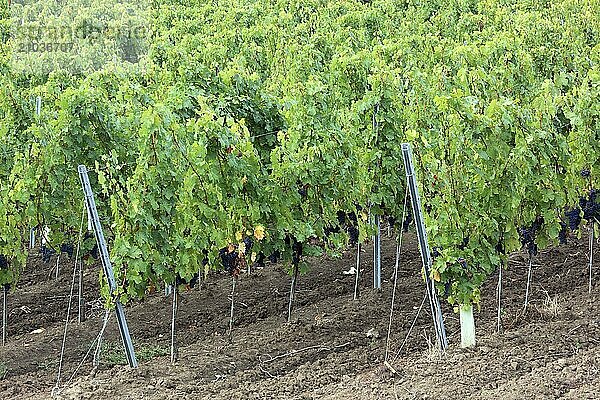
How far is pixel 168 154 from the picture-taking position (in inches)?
230

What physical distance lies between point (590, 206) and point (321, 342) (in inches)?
91.6

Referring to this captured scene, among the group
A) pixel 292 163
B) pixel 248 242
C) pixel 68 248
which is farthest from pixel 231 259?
pixel 68 248

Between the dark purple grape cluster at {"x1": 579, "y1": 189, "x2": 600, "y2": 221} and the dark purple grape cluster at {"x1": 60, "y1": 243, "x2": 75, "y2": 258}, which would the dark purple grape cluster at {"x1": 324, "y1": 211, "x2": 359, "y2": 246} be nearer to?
the dark purple grape cluster at {"x1": 579, "y1": 189, "x2": 600, "y2": 221}

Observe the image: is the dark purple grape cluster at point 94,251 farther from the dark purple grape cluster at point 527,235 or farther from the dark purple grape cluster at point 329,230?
the dark purple grape cluster at point 527,235

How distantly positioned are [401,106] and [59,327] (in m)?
3.51

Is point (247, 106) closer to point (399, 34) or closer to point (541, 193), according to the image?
point (541, 193)

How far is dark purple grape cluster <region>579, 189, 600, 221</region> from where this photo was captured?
6.30 meters

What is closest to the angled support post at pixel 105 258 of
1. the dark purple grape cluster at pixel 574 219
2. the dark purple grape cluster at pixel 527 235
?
the dark purple grape cluster at pixel 527 235

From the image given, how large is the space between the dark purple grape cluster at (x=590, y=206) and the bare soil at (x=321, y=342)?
0.73 metres

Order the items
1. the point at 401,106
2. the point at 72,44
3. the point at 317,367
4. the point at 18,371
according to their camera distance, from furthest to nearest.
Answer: the point at 72,44 → the point at 401,106 → the point at 18,371 → the point at 317,367

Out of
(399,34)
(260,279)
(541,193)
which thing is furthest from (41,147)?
(399,34)

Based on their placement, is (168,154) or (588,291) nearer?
(168,154)

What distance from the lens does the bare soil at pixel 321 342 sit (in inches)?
208

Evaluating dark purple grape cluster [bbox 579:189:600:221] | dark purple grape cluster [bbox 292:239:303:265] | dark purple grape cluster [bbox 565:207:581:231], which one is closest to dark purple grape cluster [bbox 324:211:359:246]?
dark purple grape cluster [bbox 292:239:303:265]
